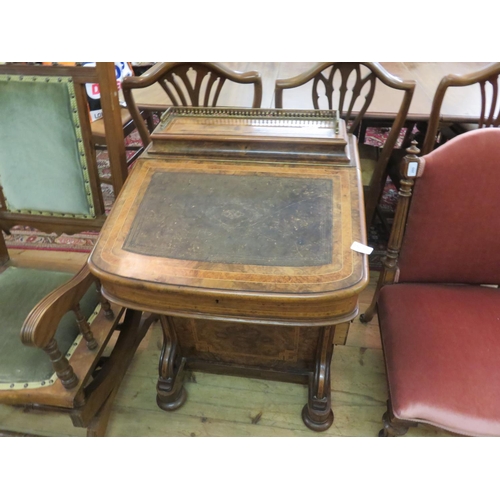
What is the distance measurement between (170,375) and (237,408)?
0.96 feet

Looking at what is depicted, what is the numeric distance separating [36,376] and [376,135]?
9.72ft

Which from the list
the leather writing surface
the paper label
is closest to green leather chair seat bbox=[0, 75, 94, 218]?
the leather writing surface

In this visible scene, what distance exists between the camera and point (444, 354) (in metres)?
1.09

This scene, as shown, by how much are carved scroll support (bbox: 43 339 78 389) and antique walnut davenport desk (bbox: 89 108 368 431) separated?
19 centimetres

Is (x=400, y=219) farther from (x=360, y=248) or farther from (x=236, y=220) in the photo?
(x=236, y=220)

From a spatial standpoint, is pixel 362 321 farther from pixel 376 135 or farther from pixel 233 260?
pixel 376 135

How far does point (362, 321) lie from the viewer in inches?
69.3

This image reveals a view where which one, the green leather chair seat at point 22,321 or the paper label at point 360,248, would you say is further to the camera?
the green leather chair seat at point 22,321

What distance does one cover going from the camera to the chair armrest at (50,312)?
35.7 inches

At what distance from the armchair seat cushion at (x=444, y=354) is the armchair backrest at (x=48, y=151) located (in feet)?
3.53

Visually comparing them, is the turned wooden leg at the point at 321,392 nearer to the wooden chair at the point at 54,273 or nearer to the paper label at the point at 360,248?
the paper label at the point at 360,248

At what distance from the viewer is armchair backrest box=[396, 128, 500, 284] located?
3.68 ft

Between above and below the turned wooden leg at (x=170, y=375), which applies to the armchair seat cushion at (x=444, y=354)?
above

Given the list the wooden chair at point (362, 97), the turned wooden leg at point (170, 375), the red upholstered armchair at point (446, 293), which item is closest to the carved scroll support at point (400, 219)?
the red upholstered armchair at point (446, 293)
